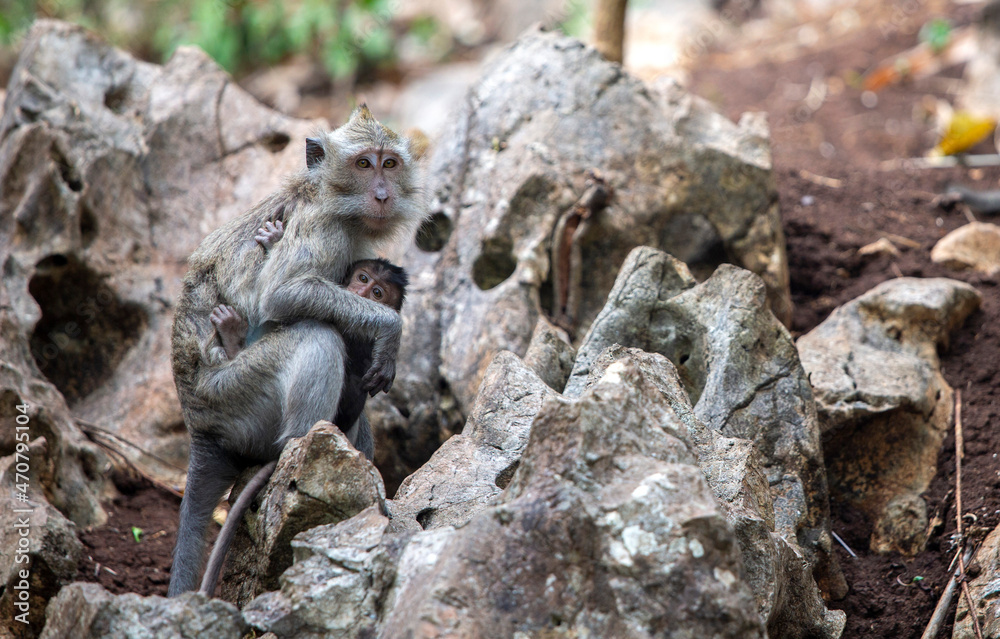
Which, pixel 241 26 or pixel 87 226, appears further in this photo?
pixel 241 26

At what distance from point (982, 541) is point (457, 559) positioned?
2888 millimetres

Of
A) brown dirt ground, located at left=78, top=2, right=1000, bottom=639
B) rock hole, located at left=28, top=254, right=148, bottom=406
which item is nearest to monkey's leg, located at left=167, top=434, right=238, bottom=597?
brown dirt ground, located at left=78, top=2, right=1000, bottom=639

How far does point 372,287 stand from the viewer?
187 inches

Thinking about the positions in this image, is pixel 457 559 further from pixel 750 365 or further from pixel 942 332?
pixel 942 332

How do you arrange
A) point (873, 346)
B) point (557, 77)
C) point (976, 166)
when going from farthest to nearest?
point (976, 166)
point (557, 77)
point (873, 346)

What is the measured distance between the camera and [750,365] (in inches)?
172

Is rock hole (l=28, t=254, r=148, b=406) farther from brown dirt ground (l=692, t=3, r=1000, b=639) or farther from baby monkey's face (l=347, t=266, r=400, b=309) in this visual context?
brown dirt ground (l=692, t=3, r=1000, b=639)

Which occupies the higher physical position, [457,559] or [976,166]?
[976,166]

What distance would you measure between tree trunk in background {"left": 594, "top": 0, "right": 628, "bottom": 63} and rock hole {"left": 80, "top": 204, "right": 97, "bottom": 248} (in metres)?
4.36

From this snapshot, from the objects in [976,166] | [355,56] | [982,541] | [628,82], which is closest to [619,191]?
[628,82]

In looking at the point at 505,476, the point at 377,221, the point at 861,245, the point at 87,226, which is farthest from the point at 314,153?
the point at 861,245

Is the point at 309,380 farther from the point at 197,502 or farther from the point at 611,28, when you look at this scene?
the point at 611,28

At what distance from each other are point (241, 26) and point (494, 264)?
10.2m

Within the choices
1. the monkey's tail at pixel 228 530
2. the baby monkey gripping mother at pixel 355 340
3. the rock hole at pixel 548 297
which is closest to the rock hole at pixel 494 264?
the rock hole at pixel 548 297
